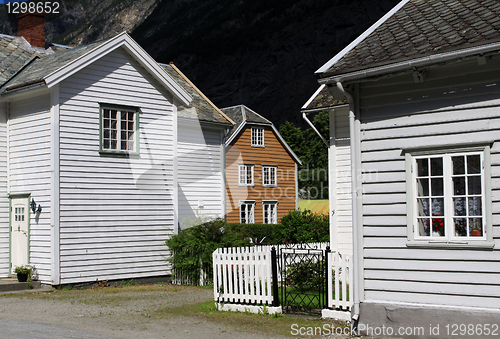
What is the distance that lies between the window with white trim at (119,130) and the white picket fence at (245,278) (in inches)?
265

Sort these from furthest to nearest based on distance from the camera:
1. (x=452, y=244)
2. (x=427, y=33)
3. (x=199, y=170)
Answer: (x=199, y=170)
(x=427, y=33)
(x=452, y=244)

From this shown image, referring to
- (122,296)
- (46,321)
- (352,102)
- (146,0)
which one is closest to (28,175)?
(122,296)

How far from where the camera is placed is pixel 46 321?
10281mm

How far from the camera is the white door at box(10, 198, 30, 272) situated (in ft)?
52.1

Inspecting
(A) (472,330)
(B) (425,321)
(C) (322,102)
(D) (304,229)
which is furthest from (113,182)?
(D) (304,229)

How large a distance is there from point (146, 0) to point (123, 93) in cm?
12500

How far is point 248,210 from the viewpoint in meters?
38.4

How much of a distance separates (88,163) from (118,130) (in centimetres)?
154

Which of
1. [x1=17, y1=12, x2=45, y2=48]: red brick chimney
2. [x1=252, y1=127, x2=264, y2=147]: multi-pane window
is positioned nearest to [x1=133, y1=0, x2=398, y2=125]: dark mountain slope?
[x1=252, y1=127, x2=264, y2=147]: multi-pane window

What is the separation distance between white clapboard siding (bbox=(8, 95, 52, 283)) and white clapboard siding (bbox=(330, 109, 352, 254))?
8424 millimetres

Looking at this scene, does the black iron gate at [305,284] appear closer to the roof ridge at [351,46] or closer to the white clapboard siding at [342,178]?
the roof ridge at [351,46]

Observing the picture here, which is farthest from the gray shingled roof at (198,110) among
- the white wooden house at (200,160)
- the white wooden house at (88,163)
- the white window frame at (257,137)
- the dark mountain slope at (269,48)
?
the dark mountain slope at (269,48)

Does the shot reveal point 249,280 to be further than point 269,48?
No

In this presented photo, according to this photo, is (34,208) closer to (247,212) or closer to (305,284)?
(305,284)
